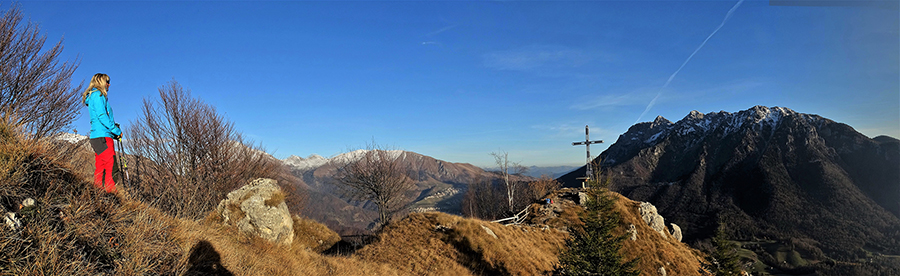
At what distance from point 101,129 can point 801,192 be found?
686 feet

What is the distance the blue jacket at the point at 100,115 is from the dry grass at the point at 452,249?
9079mm

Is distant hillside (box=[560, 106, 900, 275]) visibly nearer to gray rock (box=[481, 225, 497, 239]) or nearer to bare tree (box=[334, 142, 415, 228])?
bare tree (box=[334, 142, 415, 228])

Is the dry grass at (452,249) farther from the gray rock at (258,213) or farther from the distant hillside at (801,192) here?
the distant hillside at (801,192)

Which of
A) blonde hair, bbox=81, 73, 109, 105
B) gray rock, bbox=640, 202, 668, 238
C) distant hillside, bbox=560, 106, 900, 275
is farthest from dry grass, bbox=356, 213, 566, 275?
distant hillside, bbox=560, 106, 900, 275

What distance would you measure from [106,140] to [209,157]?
13.8 metres

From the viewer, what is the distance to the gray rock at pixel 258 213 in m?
10.1

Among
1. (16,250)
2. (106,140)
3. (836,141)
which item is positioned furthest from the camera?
(836,141)

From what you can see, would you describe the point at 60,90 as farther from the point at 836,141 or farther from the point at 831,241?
the point at 836,141

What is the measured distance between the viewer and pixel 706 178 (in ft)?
585

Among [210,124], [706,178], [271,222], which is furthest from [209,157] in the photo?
[706,178]

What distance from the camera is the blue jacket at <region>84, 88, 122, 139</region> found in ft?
18.8

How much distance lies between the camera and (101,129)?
19.4 ft

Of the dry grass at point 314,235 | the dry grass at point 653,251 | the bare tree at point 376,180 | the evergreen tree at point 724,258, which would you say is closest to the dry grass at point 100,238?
the dry grass at point 314,235

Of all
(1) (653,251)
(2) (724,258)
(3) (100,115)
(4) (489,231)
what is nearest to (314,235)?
(4) (489,231)
